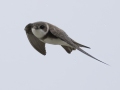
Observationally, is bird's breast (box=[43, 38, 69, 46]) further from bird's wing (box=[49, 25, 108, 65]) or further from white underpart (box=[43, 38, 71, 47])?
bird's wing (box=[49, 25, 108, 65])

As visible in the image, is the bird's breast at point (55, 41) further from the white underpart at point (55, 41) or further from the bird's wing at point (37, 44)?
the bird's wing at point (37, 44)

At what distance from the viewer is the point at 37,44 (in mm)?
10453

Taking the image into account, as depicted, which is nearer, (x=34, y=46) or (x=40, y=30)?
(x=40, y=30)

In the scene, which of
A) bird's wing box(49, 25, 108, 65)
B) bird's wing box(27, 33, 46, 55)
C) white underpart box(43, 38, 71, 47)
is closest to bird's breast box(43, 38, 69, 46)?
white underpart box(43, 38, 71, 47)

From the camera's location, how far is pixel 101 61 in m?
6.59

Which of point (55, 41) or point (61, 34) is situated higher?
point (61, 34)

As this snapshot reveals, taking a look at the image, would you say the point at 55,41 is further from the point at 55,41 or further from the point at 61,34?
the point at 61,34

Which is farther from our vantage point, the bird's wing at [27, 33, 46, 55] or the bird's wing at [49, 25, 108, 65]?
the bird's wing at [27, 33, 46, 55]

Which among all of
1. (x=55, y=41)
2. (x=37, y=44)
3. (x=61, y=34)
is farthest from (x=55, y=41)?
(x=37, y=44)

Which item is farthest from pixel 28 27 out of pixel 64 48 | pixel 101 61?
pixel 101 61

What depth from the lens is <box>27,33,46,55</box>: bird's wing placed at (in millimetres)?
10359

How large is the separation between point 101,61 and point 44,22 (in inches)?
122

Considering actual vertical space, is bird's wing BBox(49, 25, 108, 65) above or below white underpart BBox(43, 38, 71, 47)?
above

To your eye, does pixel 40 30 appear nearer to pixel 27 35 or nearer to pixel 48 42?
pixel 48 42
